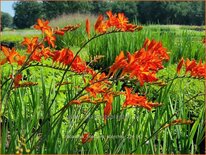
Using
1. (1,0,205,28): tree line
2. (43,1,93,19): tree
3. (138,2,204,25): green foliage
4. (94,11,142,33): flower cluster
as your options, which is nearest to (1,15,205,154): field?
(94,11,142,33): flower cluster

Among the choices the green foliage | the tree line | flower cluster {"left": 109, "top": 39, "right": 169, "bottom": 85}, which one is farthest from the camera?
the green foliage

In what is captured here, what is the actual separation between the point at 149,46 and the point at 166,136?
0.81 metres

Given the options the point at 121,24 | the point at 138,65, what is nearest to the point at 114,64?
the point at 138,65

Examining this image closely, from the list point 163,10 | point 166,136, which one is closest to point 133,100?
point 166,136

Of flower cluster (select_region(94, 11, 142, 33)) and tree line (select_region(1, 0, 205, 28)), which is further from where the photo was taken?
tree line (select_region(1, 0, 205, 28))

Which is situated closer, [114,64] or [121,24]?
[114,64]

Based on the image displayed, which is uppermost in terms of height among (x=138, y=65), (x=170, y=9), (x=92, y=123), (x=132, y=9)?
(x=138, y=65)

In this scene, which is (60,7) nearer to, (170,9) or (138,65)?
(170,9)

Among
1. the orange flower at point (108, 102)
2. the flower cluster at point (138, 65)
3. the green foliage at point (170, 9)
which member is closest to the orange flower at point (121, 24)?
the flower cluster at point (138, 65)

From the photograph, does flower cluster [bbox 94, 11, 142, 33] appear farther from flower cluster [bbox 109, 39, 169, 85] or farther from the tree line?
the tree line

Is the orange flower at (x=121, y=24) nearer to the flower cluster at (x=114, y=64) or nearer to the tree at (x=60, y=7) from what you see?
the flower cluster at (x=114, y=64)

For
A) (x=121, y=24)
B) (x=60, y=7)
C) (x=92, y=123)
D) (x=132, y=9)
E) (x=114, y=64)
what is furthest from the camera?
(x=60, y=7)

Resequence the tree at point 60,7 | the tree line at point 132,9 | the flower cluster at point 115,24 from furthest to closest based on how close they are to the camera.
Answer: the tree line at point 132,9
the tree at point 60,7
the flower cluster at point 115,24

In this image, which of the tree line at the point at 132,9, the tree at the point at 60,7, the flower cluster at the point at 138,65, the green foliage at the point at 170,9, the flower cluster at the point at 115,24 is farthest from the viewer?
the green foliage at the point at 170,9
